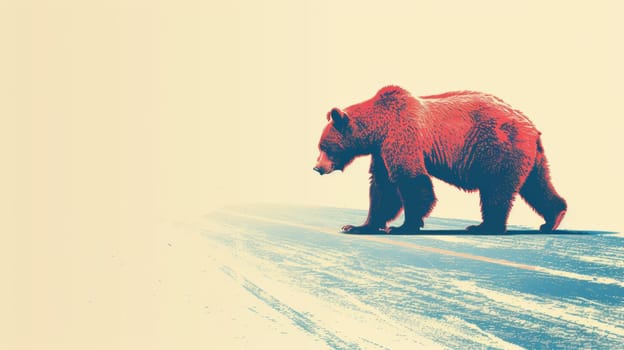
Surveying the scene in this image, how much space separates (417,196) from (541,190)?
1.88 meters

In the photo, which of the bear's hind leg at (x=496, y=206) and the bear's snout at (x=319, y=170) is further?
the bear's snout at (x=319, y=170)

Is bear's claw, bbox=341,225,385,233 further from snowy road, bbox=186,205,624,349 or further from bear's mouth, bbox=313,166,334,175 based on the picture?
bear's mouth, bbox=313,166,334,175

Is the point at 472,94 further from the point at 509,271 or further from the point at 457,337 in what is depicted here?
the point at 457,337

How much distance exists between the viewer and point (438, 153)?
10.0 meters

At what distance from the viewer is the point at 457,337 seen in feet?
14.6

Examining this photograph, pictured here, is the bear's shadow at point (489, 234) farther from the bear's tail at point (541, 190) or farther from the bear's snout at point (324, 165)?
the bear's snout at point (324, 165)

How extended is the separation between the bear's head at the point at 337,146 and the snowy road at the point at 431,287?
41.3 inches

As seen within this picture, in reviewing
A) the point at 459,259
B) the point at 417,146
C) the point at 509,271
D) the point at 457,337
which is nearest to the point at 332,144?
the point at 417,146

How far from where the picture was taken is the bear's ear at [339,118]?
10.1 meters

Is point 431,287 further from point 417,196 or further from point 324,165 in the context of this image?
point 324,165

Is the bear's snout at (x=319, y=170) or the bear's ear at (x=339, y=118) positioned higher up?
the bear's ear at (x=339, y=118)

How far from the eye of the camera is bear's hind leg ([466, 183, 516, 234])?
9.45 metres

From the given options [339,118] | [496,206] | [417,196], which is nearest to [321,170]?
[339,118]

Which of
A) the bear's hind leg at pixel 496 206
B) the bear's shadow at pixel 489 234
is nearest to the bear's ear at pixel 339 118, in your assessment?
the bear's shadow at pixel 489 234
